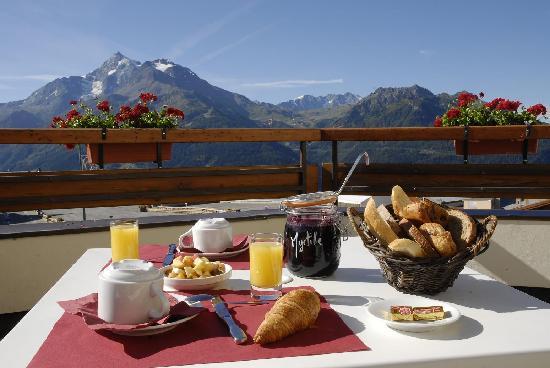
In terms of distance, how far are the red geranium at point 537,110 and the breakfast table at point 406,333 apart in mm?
3972

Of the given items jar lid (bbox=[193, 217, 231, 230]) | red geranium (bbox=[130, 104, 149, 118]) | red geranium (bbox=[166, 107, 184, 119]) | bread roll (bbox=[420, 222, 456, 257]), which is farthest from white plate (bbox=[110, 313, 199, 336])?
red geranium (bbox=[166, 107, 184, 119])

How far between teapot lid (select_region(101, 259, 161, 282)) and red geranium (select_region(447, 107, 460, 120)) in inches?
175

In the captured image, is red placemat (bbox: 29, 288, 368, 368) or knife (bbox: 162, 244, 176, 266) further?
knife (bbox: 162, 244, 176, 266)

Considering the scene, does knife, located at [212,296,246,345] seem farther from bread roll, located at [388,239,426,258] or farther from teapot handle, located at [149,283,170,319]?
bread roll, located at [388,239,426,258]

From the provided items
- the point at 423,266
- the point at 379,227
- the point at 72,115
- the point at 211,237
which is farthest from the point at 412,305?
the point at 72,115

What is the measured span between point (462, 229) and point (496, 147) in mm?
3093

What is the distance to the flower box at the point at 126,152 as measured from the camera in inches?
155

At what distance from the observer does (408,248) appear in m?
1.35

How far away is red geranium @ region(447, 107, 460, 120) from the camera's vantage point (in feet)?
16.8

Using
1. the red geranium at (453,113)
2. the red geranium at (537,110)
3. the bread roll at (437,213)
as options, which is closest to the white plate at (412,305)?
the bread roll at (437,213)

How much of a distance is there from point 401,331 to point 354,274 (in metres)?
0.50

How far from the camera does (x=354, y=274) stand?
1.64 metres

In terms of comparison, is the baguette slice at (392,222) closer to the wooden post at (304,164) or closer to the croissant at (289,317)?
the croissant at (289,317)

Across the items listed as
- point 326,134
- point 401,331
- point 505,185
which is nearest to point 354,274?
point 401,331
